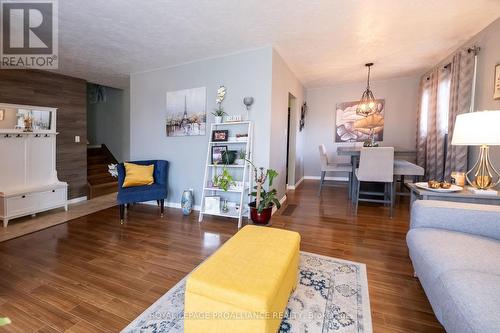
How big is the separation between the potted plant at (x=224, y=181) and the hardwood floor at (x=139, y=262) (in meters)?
0.23

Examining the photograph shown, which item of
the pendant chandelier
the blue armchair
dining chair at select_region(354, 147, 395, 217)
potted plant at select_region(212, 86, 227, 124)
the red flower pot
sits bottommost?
the red flower pot

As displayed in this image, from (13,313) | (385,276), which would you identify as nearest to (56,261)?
(13,313)

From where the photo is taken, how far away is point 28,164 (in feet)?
11.8

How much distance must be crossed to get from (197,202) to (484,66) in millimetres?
4158

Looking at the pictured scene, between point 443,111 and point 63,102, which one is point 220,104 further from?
point 443,111

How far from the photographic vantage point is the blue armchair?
3228 mm

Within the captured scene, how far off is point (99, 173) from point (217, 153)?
3.27 metres

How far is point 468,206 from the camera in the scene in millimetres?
1703

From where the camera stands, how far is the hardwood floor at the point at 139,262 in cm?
151

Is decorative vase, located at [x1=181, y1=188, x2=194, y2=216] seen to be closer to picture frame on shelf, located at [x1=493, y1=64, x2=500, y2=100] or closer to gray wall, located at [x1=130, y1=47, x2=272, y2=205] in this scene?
gray wall, located at [x1=130, y1=47, x2=272, y2=205]

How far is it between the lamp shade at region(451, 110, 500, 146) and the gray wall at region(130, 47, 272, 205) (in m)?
2.02

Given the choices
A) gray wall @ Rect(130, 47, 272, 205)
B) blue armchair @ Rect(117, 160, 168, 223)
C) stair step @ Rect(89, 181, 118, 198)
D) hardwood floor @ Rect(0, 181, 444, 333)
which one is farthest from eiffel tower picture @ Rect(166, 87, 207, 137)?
stair step @ Rect(89, 181, 118, 198)

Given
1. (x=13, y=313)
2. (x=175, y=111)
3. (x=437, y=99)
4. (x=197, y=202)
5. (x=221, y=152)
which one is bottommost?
(x=13, y=313)

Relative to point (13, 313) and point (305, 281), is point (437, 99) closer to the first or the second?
point (305, 281)
